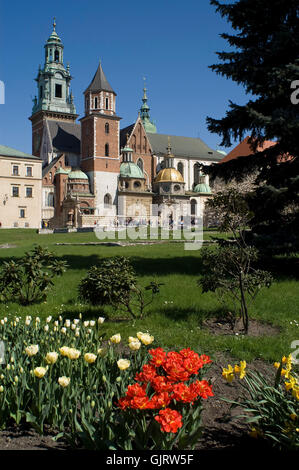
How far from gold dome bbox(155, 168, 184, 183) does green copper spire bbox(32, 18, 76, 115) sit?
71.8ft

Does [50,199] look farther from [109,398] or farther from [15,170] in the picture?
[109,398]

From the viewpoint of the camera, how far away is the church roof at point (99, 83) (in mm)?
56969

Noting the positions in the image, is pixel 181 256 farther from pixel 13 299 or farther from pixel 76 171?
pixel 76 171

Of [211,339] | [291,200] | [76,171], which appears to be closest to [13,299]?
[211,339]

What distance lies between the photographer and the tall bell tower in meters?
68.9

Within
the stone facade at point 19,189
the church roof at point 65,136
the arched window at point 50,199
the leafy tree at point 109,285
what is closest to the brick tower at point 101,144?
the church roof at point 65,136

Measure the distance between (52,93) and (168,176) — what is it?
1084 inches

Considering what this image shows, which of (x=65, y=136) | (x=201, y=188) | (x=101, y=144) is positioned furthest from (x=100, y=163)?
(x=201, y=188)

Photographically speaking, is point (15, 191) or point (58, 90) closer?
point (15, 191)

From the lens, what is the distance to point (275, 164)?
1019cm

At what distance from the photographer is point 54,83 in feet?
235

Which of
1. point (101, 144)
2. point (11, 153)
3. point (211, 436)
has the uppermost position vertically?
point (101, 144)

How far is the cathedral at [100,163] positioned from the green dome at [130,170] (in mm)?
149

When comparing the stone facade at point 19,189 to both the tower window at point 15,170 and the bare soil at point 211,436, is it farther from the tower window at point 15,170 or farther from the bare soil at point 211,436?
the bare soil at point 211,436
